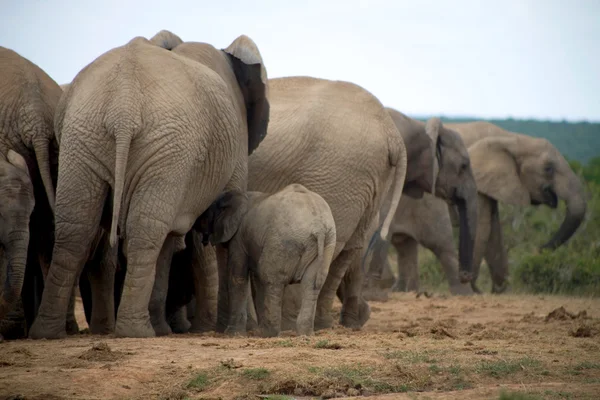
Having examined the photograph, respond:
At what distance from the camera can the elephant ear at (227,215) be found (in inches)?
322

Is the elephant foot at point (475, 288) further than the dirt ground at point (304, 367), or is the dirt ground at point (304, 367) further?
the elephant foot at point (475, 288)

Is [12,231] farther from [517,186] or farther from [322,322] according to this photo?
[517,186]

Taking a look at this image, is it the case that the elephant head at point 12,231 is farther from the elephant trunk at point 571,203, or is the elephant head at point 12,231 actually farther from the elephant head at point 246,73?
the elephant trunk at point 571,203

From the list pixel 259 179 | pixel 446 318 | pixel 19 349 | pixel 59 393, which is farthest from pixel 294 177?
pixel 59 393

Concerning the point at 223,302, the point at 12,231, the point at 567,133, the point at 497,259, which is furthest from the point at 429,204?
the point at 567,133

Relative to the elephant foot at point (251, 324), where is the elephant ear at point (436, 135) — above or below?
above

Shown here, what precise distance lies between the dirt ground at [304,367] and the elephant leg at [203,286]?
77 centimetres

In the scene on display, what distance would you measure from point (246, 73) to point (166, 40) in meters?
0.67

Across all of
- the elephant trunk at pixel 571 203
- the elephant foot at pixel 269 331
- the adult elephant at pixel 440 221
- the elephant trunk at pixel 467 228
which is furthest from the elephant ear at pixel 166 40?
the elephant trunk at pixel 571 203

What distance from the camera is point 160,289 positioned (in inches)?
319

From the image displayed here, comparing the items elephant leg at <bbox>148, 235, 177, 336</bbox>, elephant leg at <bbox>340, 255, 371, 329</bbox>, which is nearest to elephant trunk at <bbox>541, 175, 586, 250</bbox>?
elephant leg at <bbox>340, 255, 371, 329</bbox>

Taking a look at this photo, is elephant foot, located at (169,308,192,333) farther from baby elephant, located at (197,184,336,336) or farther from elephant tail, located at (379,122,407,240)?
elephant tail, located at (379,122,407,240)

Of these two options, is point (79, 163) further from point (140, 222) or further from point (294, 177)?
point (294, 177)

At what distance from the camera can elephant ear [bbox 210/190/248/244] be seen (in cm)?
817
